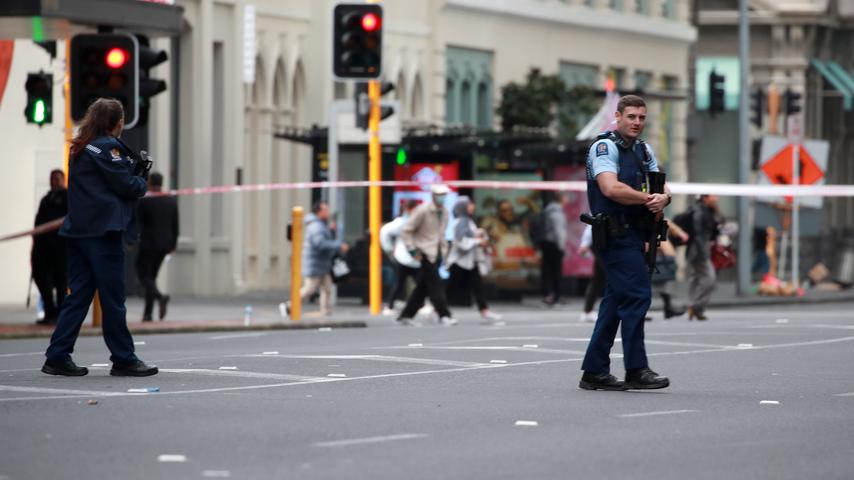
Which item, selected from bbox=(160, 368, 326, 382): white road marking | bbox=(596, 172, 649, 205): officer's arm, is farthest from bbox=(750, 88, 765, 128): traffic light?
bbox=(596, 172, 649, 205): officer's arm

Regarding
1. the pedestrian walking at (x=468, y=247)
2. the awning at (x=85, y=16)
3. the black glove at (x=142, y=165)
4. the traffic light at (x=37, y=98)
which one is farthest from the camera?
the pedestrian walking at (x=468, y=247)

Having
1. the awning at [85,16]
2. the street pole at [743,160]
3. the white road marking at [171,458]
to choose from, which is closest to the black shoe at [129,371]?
the white road marking at [171,458]

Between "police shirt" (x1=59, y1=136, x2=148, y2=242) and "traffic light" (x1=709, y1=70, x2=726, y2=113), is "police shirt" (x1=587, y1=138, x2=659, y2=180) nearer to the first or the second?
"police shirt" (x1=59, y1=136, x2=148, y2=242)

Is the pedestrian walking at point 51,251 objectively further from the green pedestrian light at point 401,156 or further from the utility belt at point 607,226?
the utility belt at point 607,226

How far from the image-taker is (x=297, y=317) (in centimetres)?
2628

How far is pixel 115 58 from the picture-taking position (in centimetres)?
2133

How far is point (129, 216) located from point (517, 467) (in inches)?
218

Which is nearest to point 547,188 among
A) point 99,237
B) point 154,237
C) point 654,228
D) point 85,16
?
point 154,237

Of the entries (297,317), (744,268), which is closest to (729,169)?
(744,268)

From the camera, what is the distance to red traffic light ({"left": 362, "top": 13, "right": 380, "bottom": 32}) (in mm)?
26875

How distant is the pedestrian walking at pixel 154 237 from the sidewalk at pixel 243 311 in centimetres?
41

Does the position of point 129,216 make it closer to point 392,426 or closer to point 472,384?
point 472,384

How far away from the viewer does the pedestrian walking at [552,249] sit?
3447 centimetres

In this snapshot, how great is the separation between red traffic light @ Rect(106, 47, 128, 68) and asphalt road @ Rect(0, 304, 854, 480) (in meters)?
3.27
